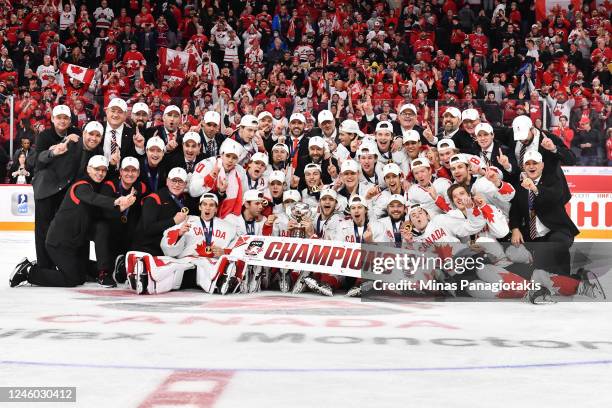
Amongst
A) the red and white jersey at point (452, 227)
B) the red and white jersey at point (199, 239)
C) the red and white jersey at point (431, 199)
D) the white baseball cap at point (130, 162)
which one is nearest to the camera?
the red and white jersey at point (452, 227)

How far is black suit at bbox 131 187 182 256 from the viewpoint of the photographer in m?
9.40

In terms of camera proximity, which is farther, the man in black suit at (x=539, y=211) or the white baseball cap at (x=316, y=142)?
the white baseball cap at (x=316, y=142)

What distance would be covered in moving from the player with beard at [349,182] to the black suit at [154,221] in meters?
1.55

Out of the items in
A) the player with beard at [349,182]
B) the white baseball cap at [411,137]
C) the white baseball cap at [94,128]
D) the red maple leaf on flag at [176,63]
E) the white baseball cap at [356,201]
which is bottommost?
the white baseball cap at [356,201]

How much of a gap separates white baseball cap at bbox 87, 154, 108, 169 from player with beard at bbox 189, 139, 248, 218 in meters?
0.82

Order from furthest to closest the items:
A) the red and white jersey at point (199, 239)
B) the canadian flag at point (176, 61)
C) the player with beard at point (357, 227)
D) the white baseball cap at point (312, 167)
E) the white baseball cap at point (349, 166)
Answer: the canadian flag at point (176, 61), the white baseball cap at point (312, 167), the white baseball cap at point (349, 166), the red and white jersey at point (199, 239), the player with beard at point (357, 227)

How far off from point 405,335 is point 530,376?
1.49 m

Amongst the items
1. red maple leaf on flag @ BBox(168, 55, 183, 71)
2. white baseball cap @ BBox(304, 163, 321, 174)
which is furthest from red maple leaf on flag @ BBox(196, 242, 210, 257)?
red maple leaf on flag @ BBox(168, 55, 183, 71)

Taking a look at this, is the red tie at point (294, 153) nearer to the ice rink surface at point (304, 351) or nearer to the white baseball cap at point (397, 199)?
the white baseball cap at point (397, 199)

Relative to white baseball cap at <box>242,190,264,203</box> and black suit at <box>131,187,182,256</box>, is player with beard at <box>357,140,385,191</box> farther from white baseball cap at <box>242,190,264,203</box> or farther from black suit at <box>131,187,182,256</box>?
black suit at <box>131,187,182,256</box>

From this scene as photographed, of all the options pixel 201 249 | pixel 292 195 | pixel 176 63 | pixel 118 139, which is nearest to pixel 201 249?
pixel 201 249

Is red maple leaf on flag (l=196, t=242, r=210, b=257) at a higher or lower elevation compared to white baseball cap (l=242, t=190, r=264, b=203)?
lower

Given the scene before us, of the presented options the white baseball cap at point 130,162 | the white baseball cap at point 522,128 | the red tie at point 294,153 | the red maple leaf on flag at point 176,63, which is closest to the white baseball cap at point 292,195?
the red tie at point 294,153

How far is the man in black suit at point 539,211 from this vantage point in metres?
8.94
